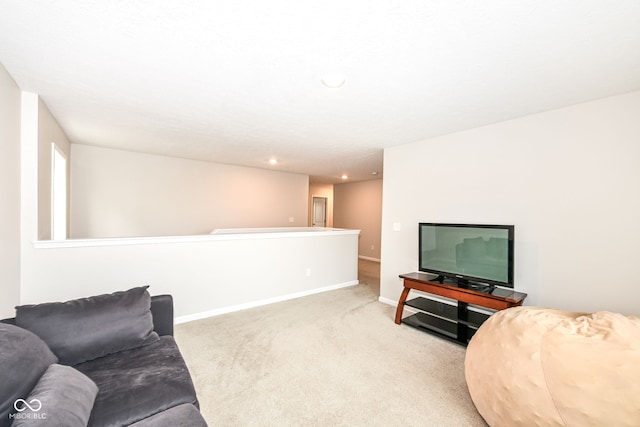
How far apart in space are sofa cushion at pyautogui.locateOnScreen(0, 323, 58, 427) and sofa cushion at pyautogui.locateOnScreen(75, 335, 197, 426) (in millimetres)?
254

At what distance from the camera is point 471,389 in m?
1.84

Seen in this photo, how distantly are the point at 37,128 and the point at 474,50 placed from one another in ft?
11.9

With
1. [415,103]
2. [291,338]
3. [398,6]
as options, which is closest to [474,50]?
[398,6]

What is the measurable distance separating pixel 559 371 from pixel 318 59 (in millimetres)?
2291

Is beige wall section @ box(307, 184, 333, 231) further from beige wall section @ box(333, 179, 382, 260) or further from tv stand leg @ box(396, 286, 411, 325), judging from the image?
tv stand leg @ box(396, 286, 411, 325)

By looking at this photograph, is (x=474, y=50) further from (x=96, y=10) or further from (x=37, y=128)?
(x=37, y=128)

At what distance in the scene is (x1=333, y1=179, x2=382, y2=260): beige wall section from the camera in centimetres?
794

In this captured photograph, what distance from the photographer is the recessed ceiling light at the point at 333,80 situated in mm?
2008

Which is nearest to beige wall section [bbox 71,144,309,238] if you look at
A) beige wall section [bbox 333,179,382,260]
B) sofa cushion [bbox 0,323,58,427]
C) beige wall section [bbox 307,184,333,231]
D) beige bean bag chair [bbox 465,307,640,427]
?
beige wall section [bbox 307,184,333,231]

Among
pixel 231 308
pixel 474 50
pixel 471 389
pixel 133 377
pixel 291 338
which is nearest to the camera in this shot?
pixel 133 377

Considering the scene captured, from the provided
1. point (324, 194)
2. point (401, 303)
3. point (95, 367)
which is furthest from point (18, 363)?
point (324, 194)

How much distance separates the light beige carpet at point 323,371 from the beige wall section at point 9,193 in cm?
143

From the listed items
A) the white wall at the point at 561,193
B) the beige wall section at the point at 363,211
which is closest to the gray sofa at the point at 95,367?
the white wall at the point at 561,193

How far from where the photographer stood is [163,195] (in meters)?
5.22
